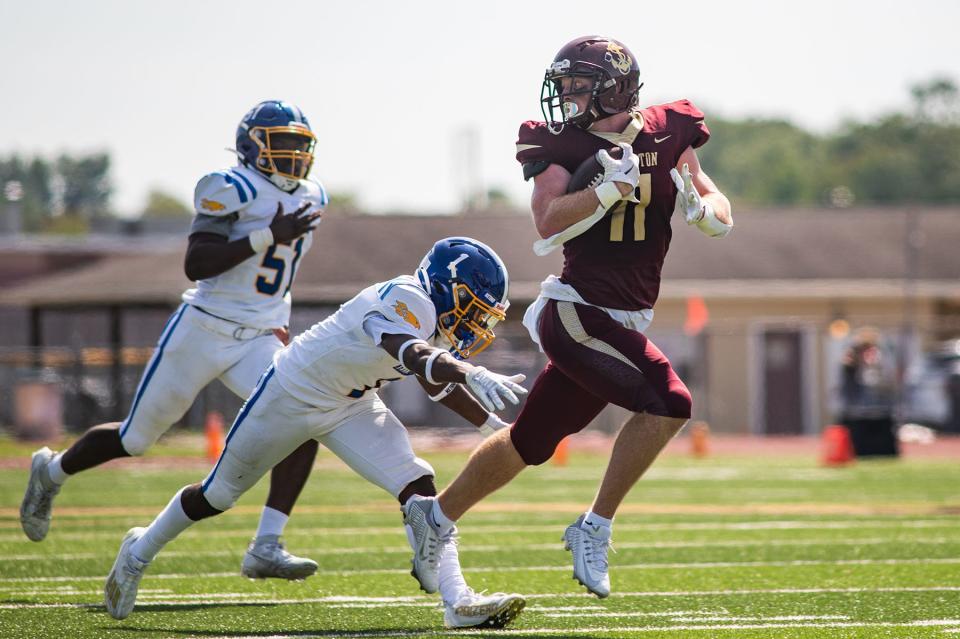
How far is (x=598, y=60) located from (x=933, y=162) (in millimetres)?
70012

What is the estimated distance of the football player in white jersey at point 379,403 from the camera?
5141mm

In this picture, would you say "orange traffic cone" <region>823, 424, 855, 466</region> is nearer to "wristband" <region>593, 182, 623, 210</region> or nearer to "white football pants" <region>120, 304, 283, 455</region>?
"white football pants" <region>120, 304, 283, 455</region>

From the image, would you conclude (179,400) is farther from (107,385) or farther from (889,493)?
(107,385)

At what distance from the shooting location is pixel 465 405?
5.55 metres

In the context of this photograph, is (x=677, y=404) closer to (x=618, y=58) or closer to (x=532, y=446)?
(x=532, y=446)

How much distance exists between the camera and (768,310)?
27.8 metres

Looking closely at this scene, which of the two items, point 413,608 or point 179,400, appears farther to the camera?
point 179,400

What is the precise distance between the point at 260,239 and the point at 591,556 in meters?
2.33

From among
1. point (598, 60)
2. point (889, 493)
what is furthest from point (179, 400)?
point (889, 493)

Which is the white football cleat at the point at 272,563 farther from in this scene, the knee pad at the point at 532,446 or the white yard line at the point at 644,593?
the knee pad at the point at 532,446

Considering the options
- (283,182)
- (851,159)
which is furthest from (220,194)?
(851,159)

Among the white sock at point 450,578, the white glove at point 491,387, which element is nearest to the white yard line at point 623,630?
the white sock at point 450,578

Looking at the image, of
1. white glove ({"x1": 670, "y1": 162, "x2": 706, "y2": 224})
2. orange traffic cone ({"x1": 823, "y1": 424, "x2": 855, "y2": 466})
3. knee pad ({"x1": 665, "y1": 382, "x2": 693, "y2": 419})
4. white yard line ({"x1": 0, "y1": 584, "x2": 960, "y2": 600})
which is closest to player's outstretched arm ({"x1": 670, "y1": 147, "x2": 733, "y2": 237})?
white glove ({"x1": 670, "y1": 162, "x2": 706, "y2": 224})

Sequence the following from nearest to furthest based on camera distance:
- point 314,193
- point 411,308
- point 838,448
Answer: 1. point 411,308
2. point 314,193
3. point 838,448
